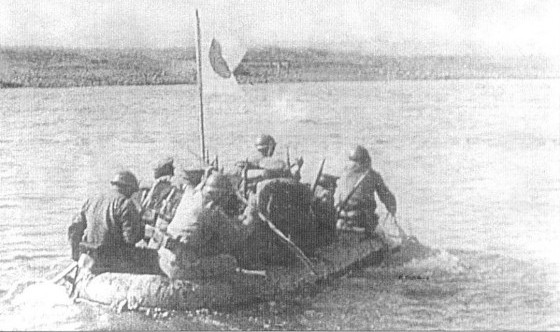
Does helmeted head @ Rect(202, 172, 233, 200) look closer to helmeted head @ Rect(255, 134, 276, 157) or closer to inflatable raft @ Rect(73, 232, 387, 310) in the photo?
helmeted head @ Rect(255, 134, 276, 157)

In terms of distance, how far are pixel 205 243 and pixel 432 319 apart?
1116 mm

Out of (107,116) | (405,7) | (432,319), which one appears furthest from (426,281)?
(107,116)

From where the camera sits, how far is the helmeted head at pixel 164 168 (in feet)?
15.0

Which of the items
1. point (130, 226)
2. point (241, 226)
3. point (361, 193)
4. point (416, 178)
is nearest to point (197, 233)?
point (241, 226)

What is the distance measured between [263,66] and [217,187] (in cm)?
62

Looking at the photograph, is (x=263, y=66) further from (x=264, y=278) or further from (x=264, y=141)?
(x=264, y=278)

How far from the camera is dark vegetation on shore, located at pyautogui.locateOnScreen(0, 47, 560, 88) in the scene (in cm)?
447

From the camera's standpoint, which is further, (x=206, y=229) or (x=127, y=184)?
(x=127, y=184)

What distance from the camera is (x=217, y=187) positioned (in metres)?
4.49

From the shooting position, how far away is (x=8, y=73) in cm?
466

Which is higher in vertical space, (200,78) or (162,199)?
(200,78)

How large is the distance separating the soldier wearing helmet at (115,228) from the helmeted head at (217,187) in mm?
351

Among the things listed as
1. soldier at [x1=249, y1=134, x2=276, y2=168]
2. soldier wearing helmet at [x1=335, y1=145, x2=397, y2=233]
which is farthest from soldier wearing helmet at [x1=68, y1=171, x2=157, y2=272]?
soldier wearing helmet at [x1=335, y1=145, x2=397, y2=233]

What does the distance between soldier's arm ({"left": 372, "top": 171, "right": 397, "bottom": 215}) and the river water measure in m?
0.03
